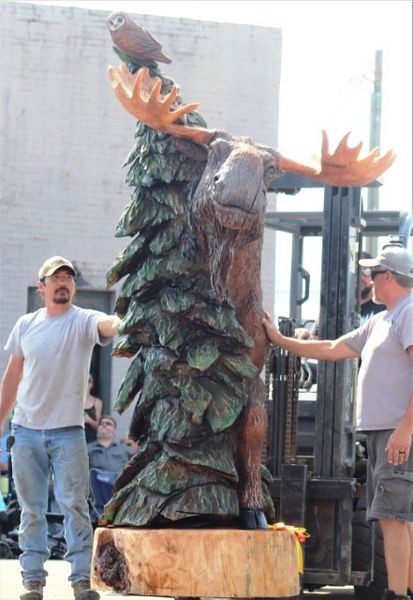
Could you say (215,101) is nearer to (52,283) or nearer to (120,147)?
(120,147)

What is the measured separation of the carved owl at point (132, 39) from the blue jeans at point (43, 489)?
247 centimetres

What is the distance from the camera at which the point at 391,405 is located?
7375mm

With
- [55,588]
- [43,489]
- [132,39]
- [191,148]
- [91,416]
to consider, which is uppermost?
[132,39]

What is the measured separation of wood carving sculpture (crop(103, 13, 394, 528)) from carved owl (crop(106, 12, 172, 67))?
40mm

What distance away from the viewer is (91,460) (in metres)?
13.4

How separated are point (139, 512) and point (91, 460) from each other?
7.11 metres

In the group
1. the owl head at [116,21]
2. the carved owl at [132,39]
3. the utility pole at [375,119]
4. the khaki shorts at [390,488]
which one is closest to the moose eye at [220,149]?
the carved owl at [132,39]

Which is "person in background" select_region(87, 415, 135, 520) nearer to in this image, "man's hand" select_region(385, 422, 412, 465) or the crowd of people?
the crowd of people

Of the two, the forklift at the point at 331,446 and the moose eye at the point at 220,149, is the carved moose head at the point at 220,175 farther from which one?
the forklift at the point at 331,446

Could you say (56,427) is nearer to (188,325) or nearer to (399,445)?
(188,325)

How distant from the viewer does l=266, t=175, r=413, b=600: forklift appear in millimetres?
8086

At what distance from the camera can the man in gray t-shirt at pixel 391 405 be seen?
7.27 m

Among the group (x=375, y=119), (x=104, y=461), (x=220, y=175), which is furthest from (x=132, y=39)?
(x=375, y=119)

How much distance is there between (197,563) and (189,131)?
1.96 meters
